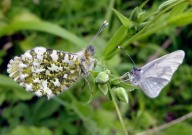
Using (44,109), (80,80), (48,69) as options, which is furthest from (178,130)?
(48,69)

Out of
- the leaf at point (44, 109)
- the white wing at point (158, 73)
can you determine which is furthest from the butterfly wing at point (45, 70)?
the leaf at point (44, 109)

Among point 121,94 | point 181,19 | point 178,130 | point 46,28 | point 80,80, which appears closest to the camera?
point 121,94

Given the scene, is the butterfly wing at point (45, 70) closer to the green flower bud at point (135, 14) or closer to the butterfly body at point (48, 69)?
the butterfly body at point (48, 69)

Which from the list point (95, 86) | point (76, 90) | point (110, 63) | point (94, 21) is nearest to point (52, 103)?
point (76, 90)

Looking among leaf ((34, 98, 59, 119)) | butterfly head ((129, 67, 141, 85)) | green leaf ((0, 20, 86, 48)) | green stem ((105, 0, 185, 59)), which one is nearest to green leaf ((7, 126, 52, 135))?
leaf ((34, 98, 59, 119))

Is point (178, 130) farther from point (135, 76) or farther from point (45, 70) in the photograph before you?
point (45, 70)

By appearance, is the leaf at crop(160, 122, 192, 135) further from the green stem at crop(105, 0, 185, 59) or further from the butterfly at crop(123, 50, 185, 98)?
the butterfly at crop(123, 50, 185, 98)
